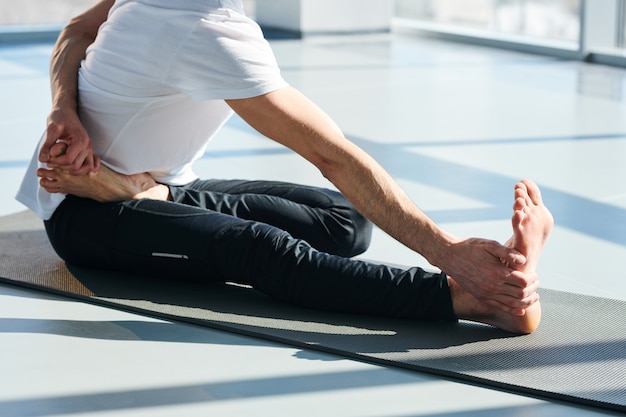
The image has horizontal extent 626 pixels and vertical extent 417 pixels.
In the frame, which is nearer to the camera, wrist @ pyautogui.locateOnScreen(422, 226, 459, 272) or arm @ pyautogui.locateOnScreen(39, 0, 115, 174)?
wrist @ pyautogui.locateOnScreen(422, 226, 459, 272)

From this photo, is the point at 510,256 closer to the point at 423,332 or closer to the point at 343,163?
the point at 423,332

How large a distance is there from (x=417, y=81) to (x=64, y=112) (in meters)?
3.07

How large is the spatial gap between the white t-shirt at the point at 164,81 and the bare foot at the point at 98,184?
0.03 metres

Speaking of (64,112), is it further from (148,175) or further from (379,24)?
(379,24)

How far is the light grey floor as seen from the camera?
5.31 feet

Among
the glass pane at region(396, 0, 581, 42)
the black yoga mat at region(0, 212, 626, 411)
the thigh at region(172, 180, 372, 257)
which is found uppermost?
the thigh at region(172, 180, 372, 257)

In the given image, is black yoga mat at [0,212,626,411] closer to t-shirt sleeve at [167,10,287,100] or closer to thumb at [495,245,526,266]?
thumb at [495,245,526,266]

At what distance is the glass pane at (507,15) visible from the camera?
5.95 metres

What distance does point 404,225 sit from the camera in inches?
72.7

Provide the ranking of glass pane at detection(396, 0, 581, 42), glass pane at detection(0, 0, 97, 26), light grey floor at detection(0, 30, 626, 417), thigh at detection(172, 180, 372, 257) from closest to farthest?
1. light grey floor at detection(0, 30, 626, 417)
2. thigh at detection(172, 180, 372, 257)
3. glass pane at detection(396, 0, 581, 42)
4. glass pane at detection(0, 0, 97, 26)

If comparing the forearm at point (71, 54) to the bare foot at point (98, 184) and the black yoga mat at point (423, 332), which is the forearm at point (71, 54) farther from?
the black yoga mat at point (423, 332)

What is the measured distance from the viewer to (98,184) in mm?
2082

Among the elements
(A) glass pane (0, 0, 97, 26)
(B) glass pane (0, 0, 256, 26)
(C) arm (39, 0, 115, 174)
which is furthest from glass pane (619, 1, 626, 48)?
(C) arm (39, 0, 115, 174)

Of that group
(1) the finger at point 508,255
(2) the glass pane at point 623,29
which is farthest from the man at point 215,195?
(2) the glass pane at point 623,29
